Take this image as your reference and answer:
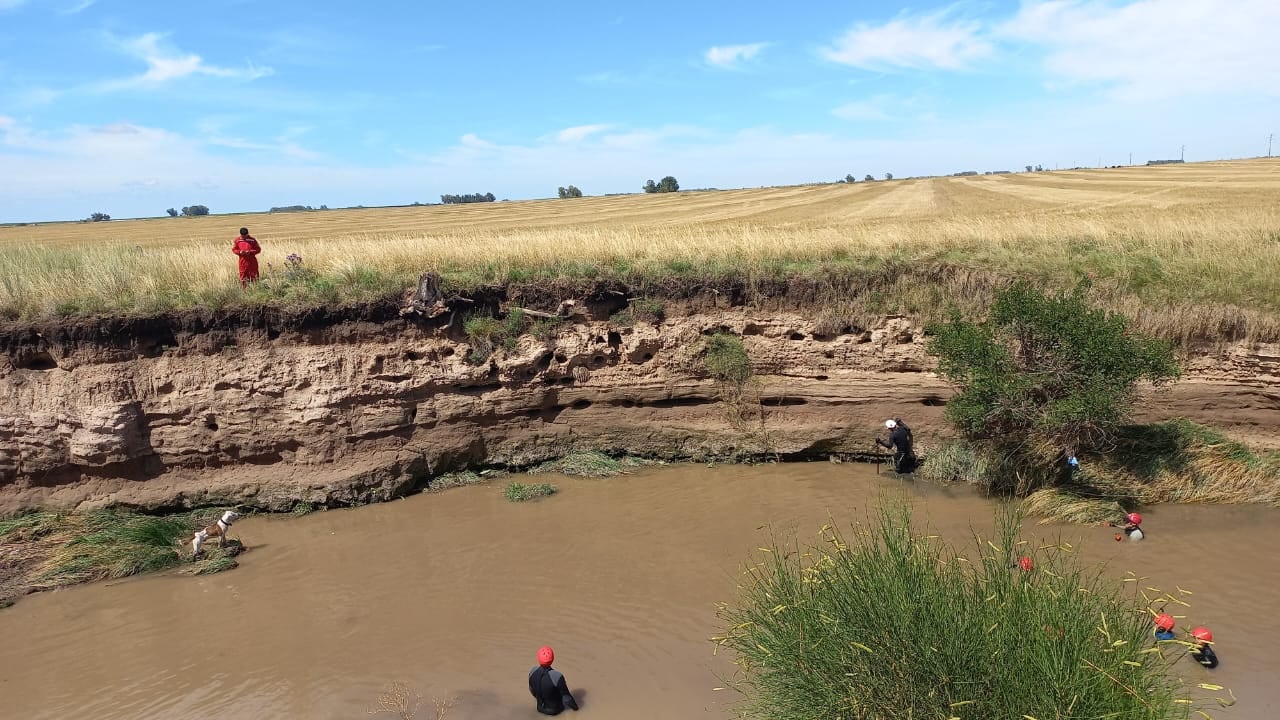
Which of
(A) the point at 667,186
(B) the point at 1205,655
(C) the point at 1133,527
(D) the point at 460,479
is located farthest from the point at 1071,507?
(A) the point at 667,186

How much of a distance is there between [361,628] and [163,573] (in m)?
3.44

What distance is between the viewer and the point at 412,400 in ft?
38.4

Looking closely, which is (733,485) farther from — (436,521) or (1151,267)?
(1151,267)

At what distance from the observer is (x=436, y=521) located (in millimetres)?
10484

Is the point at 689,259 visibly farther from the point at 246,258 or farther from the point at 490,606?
the point at 246,258

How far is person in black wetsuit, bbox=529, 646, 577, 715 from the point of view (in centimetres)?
620

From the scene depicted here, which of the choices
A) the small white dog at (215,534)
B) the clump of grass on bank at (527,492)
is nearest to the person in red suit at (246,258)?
the small white dog at (215,534)

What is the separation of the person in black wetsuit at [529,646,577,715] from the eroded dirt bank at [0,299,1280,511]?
5976 mm

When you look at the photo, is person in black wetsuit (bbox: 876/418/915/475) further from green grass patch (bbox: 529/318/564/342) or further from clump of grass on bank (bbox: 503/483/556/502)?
green grass patch (bbox: 529/318/564/342)

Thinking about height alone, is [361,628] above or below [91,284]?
below

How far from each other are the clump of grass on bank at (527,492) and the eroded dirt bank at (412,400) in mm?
1026

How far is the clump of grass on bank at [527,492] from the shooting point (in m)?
11.0

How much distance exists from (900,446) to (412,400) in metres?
7.76

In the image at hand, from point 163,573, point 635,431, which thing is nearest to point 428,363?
point 635,431
